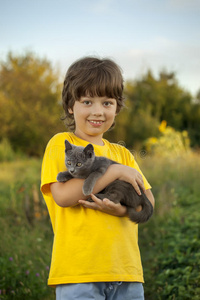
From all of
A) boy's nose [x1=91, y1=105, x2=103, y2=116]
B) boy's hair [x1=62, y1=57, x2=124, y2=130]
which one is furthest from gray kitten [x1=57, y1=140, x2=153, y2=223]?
boy's hair [x1=62, y1=57, x2=124, y2=130]

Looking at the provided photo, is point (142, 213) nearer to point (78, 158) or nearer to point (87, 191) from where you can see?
point (87, 191)

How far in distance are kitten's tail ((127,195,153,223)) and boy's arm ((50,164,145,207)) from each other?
155mm

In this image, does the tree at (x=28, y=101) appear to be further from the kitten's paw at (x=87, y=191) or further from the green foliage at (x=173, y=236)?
the kitten's paw at (x=87, y=191)

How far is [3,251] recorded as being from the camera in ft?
13.3

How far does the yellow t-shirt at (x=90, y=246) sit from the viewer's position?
77.4 inches

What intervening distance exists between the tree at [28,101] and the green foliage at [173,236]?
7.78 m

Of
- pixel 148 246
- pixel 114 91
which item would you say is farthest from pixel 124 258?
pixel 148 246

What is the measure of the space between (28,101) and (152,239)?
11658 millimetres

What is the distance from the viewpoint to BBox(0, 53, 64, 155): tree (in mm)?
14742

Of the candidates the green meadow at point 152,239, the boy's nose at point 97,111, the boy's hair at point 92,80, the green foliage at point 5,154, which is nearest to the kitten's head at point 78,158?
the boy's nose at point 97,111

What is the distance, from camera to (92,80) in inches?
86.9

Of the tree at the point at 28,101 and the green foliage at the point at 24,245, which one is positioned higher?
the tree at the point at 28,101

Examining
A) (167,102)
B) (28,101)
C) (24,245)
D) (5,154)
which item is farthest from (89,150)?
(167,102)

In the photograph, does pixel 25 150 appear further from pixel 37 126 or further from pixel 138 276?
pixel 138 276
